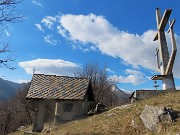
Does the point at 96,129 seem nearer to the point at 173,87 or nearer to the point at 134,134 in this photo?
the point at 134,134

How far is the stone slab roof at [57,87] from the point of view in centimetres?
2803

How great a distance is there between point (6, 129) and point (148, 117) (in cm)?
5155

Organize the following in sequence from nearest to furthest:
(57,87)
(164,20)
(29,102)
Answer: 1. (164,20)
2. (57,87)
3. (29,102)

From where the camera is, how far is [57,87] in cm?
2983

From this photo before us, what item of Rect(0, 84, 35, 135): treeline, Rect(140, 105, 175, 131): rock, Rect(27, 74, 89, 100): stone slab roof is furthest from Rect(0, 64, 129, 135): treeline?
Rect(140, 105, 175, 131): rock

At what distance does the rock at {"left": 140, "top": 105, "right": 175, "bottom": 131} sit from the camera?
43.9 feet

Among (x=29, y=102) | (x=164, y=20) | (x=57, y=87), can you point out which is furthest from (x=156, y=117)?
(x=29, y=102)

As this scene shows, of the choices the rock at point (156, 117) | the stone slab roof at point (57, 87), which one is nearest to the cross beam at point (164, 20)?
the rock at point (156, 117)

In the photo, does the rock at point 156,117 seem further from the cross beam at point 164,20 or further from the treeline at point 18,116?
the treeline at point 18,116

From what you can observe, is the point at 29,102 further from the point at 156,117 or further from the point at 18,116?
the point at 156,117

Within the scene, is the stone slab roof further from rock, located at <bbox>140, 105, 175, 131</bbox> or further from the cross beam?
rock, located at <bbox>140, 105, 175, 131</bbox>

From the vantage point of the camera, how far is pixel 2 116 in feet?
204

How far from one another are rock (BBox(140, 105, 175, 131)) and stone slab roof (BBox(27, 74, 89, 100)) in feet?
46.5

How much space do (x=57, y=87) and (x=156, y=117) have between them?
58.8 ft
